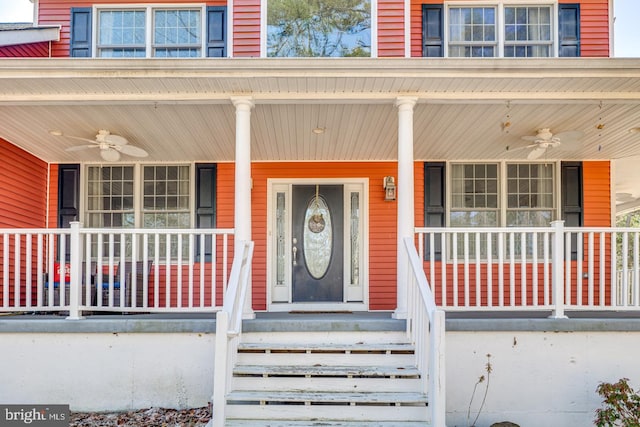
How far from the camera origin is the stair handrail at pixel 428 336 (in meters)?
3.95

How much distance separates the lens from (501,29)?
7457 mm

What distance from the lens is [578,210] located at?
7605 mm

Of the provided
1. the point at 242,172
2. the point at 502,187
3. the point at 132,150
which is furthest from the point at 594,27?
the point at 132,150

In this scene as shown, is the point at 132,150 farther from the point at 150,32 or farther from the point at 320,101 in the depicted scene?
the point at 320,101

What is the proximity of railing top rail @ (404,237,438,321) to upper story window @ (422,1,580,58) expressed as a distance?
11.7 feet

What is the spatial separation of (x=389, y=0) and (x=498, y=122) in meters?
2.39

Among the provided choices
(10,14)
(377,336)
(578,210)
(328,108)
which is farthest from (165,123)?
(10,14)

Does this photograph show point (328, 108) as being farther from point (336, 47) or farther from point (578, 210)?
point (578, 210)

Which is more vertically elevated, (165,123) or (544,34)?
(544,34)

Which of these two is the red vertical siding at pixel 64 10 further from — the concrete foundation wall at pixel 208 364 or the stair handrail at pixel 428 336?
the stair handrail at pixel 428 336

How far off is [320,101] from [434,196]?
2.86 meters

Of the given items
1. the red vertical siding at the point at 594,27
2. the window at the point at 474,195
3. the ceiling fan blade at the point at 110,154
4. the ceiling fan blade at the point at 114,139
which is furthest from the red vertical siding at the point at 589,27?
the ceiling fan blade at the point at 110,154

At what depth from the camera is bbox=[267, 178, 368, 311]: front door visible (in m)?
7.66

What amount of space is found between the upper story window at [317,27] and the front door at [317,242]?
1882mm
